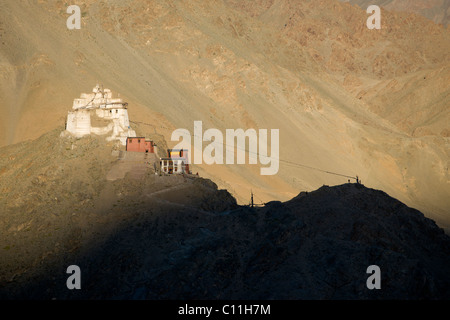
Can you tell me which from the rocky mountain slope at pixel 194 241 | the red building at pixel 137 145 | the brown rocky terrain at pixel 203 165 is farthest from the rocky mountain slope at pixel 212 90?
the rocky mountain slope at pixel 194 241

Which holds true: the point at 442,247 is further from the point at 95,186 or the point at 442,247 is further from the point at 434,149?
the point at 434,149

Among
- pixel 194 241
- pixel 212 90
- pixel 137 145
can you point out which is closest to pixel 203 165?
pixel 137 145

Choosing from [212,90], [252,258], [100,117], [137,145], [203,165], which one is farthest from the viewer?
[212,90]

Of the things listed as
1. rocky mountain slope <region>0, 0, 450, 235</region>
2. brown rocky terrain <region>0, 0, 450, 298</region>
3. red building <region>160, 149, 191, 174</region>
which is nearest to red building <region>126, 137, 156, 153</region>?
red building <region>160, 149, 191, 174</region>

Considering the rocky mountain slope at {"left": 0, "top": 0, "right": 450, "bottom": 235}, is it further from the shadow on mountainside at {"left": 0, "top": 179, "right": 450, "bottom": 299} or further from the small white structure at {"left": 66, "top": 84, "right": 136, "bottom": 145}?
the shadow on mountainside at {"left": 0, "top": 179, "right": 450, "bottom": 299}

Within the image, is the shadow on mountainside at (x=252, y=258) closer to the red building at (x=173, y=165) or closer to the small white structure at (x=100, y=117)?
the red building at (x=173, y=165)

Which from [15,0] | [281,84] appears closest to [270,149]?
[281,84]

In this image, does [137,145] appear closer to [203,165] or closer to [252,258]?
[252,258]
